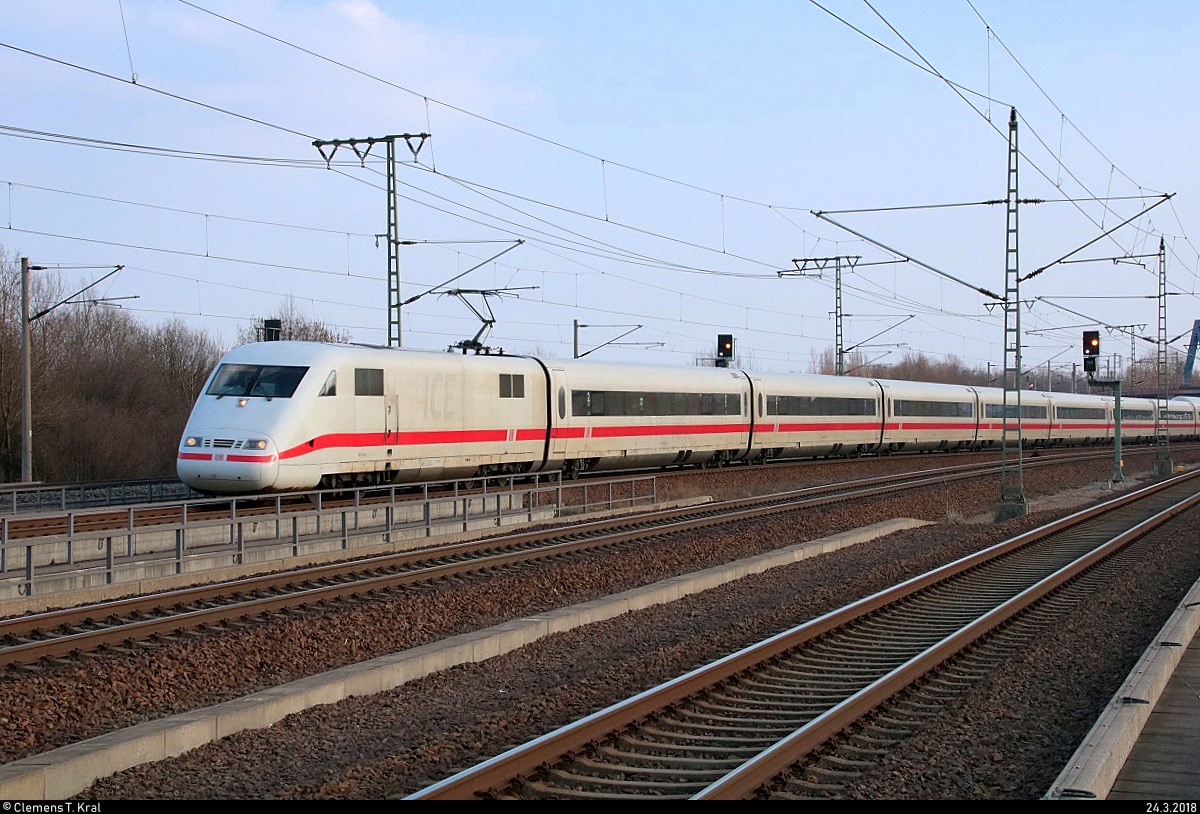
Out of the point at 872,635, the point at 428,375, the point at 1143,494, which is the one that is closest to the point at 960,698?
the point at 872,635

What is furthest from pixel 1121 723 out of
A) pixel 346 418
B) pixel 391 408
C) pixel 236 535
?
pixel 391 408

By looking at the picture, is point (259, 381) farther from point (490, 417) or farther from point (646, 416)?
point (646, 416)

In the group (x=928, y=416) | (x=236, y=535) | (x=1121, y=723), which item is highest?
(x=928, y=416)

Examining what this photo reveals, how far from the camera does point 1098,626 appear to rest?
12.7 metres

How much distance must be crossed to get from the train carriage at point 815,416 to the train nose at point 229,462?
72.7ft

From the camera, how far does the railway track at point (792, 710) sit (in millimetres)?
6906

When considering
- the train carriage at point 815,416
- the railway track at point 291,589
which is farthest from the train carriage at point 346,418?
the train carriage at point 815,416

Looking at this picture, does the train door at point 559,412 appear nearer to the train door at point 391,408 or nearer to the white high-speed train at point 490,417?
the white high-speed train at point 490,417

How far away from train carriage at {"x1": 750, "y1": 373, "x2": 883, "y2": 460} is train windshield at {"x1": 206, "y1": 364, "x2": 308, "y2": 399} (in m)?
20.9

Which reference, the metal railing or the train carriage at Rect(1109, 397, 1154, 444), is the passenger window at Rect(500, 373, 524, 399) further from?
the train carriage at Rect(1109, 397, 1154, 444)

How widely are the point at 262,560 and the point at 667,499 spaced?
1523cm

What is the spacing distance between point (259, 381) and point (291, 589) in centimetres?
885

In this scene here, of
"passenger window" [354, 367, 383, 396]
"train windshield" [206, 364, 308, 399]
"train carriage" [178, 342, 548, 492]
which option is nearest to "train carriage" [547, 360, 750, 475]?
"train carriage" [178, 342, 548, 492]

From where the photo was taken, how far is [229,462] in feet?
70.4
